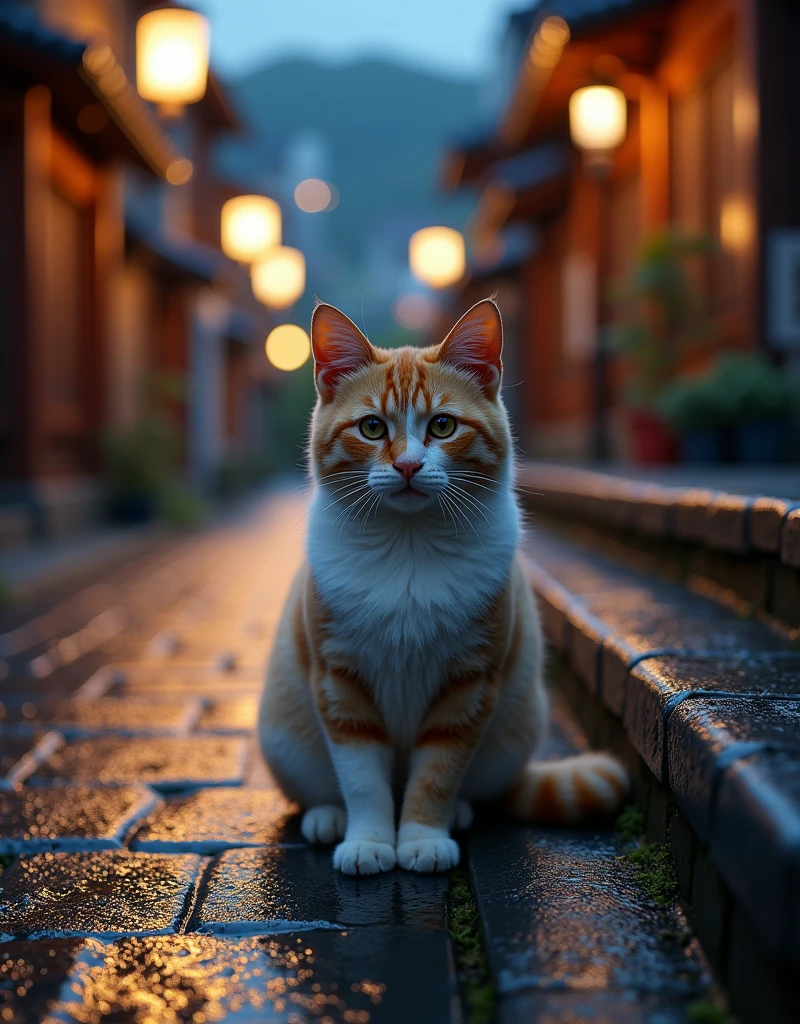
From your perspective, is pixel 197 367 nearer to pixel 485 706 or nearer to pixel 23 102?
pixel 23 102

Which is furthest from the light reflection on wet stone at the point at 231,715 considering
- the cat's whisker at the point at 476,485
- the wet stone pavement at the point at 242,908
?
the cat's whisker at the point at 476,485

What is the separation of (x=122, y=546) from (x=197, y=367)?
34.8 ft

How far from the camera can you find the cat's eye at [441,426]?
2.25m

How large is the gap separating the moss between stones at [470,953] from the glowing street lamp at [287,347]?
21.5 meters

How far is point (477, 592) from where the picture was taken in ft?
7.29

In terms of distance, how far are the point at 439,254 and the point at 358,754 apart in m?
14.7

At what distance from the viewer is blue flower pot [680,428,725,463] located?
23.1 ft

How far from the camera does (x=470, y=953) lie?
5.88 ft

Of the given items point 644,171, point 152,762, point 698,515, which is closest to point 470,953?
point 152,762

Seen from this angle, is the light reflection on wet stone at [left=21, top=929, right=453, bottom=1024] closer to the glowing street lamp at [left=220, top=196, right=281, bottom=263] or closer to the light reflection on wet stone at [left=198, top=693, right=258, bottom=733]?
the light reflection on wet stone at [left=198, top=693, right=258, bottom=733]

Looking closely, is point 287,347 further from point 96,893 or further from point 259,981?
point 259,981

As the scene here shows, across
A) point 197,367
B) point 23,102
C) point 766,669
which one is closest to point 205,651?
point 766,669

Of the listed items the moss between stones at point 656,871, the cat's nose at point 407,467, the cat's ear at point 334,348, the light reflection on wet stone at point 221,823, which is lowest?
the light reflection on wet stone at point 221,823

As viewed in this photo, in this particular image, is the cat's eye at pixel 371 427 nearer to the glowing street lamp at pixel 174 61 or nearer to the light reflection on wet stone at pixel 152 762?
the light reflection on wet stone at pixel 152 762
